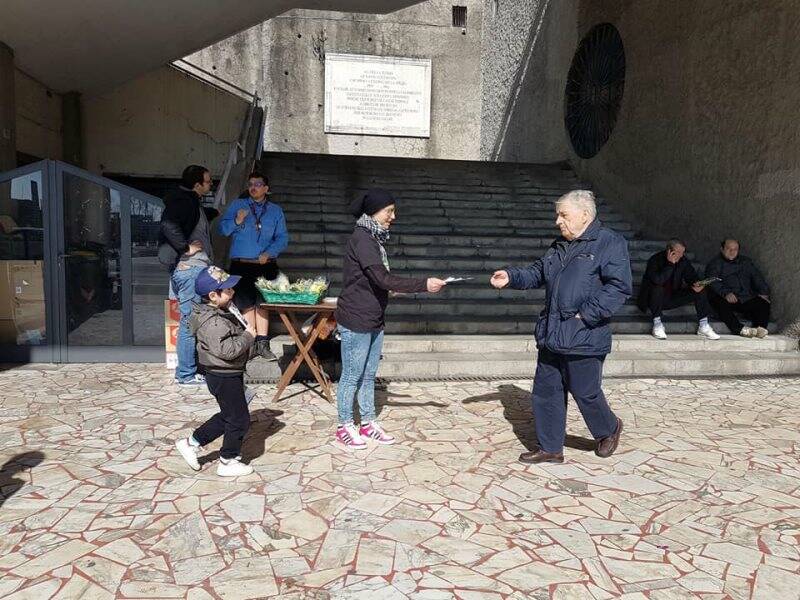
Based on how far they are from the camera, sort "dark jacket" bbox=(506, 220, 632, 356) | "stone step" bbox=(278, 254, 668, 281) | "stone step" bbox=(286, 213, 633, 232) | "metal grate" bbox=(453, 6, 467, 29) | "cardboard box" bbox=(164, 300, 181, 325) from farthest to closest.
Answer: "metal grate" bbox=(453, 6, 467, 29) → "stone step" bbox=(286, 213, 633, 232) → "stone step" bbox=(278, 254, 668, 281) → "cardboard box" bbox=(164, 300, 181, 325) → "dark jacket" bbox=(506, 220, 632, 356)

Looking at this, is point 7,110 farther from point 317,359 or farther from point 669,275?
point 669,275

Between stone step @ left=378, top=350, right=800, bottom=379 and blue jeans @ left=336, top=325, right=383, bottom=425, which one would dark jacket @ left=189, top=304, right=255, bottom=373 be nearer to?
blue jeans @ left=336, top=325, right=383, bottom=425

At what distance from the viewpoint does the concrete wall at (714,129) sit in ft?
24.7

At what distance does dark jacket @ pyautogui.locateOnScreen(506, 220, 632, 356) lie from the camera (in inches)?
145

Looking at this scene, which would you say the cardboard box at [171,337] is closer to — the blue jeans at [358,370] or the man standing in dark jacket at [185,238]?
the man standing in dark jacket at [185,238]

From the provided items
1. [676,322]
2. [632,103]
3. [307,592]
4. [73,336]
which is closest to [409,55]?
[632,103]

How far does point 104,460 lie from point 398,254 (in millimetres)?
5367

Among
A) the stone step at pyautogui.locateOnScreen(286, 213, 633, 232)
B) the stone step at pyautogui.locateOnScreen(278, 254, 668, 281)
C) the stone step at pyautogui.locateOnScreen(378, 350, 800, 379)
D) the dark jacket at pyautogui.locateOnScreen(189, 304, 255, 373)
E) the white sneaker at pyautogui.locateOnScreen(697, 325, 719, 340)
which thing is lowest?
the stone step at pyautogui.locateOnScreen(378, 350, 800, 379)

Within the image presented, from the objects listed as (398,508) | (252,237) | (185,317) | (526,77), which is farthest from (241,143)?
(398,508)

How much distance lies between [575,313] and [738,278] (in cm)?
509

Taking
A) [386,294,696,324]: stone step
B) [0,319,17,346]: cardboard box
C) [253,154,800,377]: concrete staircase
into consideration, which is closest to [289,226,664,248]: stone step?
[253,154,800,377]: concrete staircase

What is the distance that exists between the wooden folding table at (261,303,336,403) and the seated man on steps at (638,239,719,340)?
13.7 feet

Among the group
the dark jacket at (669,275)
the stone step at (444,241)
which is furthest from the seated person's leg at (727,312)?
the stone step at (444,241)

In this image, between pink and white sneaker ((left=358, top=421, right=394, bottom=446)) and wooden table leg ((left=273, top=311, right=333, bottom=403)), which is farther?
wooden table leg ((left=273, top=311, right=333, bottom=403))
